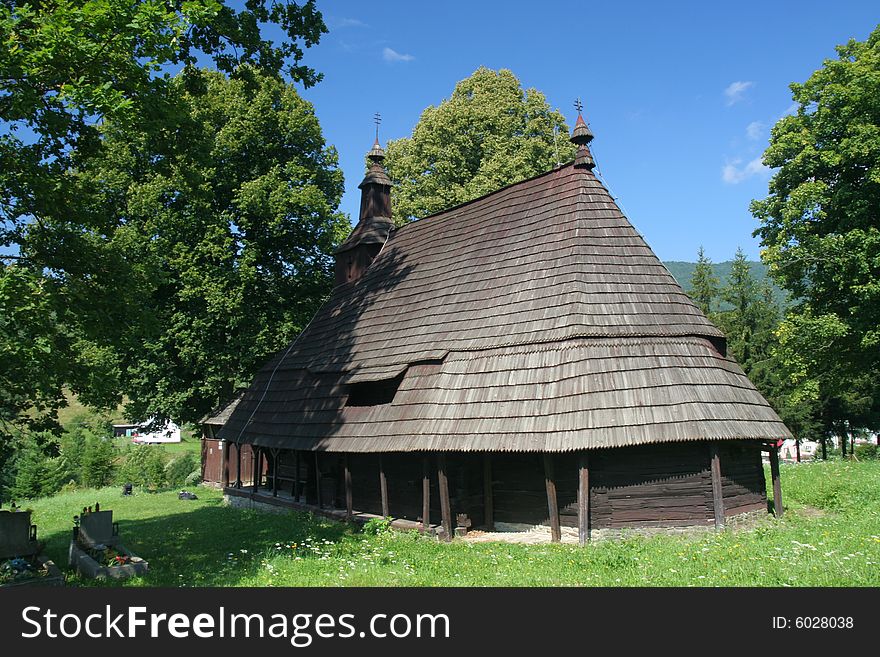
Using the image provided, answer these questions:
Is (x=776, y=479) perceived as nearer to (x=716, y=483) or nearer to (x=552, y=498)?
(x=716, y=483)

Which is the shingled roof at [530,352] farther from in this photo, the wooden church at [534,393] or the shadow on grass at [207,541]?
the shadow on grass at [207,541]

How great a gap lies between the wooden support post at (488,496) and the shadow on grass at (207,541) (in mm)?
3041

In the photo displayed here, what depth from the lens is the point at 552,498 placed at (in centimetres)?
1100

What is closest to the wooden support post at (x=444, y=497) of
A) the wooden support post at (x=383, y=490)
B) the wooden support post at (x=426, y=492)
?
the wooden support post at (x=426, y=492)

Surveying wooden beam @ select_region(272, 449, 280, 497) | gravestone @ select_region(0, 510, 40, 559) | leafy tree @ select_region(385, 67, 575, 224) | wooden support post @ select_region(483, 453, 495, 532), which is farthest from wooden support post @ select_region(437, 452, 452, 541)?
leafy tree @ select_region(385, 67, 575, 224)

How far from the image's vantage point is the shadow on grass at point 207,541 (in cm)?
909

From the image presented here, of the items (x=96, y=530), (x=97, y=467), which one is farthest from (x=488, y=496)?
(x=97, y=467)

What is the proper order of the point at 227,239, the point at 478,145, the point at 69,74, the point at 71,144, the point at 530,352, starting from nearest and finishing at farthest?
the point at 69,74
the point at 71,144
the point at 530,352
the point at 227,239
the point at 478,145

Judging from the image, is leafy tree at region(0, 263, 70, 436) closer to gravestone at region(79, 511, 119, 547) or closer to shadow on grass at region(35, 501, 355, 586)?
gravestone at region(79, 511, 119, 547)

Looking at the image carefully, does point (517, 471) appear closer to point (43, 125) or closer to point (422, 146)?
point (43, 125)

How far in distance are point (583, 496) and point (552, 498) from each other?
65 centimetres

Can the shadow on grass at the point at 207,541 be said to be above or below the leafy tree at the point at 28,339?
below

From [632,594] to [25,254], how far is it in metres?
9.91

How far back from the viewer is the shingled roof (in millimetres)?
10852
